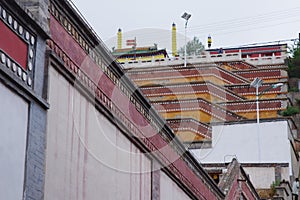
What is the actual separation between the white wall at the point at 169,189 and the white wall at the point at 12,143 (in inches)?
237

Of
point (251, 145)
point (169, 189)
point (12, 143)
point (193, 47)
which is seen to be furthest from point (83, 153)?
point (193, 47)

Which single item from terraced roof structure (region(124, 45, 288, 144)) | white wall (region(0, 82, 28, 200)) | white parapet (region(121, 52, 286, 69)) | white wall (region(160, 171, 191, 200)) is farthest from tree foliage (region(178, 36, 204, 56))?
white wall (region(0, 82, 28, 200))

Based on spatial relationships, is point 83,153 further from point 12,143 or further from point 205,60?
point 205,60

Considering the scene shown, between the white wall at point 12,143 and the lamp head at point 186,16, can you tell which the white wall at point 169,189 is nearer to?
the white wall at point 12,143

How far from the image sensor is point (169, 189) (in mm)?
14477

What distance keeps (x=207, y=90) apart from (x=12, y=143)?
34502mm

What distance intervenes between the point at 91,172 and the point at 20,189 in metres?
2.21

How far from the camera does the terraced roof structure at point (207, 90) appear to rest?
36656mm

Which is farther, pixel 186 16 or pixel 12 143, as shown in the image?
pixel 186 16

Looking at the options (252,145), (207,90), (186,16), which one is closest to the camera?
(252,145)

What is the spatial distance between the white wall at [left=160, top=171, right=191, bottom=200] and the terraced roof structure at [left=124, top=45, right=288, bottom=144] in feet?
55.6

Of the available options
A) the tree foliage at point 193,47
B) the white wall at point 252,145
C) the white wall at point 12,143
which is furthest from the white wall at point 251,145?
the tree foliage at point 193,47

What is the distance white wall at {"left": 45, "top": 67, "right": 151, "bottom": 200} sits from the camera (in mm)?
9062

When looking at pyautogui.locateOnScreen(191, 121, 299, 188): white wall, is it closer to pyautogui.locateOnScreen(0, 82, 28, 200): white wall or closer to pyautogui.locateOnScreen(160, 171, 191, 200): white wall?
pyautogui.locateOnScreen(160, 171, 191, 200): white wall
